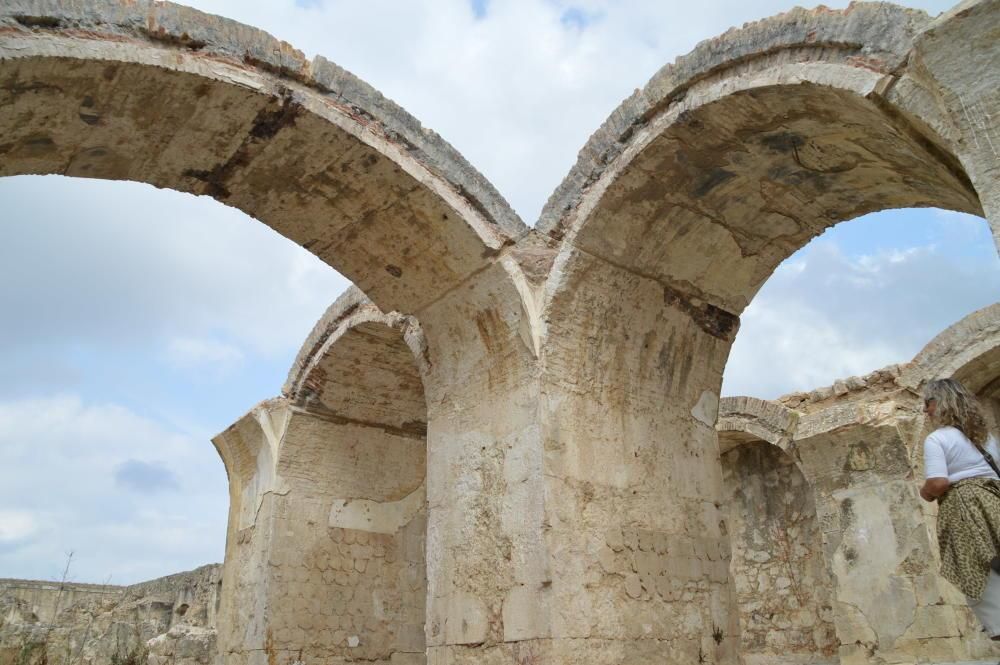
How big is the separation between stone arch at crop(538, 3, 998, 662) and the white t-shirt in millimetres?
1284

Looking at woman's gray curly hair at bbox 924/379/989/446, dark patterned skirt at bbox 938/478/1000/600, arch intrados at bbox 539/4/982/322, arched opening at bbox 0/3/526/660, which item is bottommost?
dark patterned skirt at bbox 938/478/1000/600

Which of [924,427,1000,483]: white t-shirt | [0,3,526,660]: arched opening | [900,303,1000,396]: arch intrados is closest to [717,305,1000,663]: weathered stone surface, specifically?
[900,303,1000,396]: arch intrados

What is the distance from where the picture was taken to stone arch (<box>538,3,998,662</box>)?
3.86m

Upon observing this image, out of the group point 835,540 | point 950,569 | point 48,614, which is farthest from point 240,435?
point 48,614

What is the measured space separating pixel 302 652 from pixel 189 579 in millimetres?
6269

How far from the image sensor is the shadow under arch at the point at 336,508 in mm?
7199

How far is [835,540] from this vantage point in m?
8.47

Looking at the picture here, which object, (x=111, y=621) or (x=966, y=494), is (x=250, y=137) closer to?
(x=966, y=494)

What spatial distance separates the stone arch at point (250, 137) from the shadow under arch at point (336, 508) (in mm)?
1877

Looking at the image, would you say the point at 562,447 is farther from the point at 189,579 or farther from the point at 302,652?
the point at 189,579

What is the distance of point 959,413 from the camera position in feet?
10.3

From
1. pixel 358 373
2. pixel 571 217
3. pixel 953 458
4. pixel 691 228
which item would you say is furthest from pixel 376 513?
pixel 953 458

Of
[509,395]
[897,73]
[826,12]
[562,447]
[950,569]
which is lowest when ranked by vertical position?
[950,569]

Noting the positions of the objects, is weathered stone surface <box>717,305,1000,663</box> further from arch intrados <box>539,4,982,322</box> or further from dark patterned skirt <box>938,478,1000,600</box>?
dark patterned skirt <box>938,478,1000,600</box>
